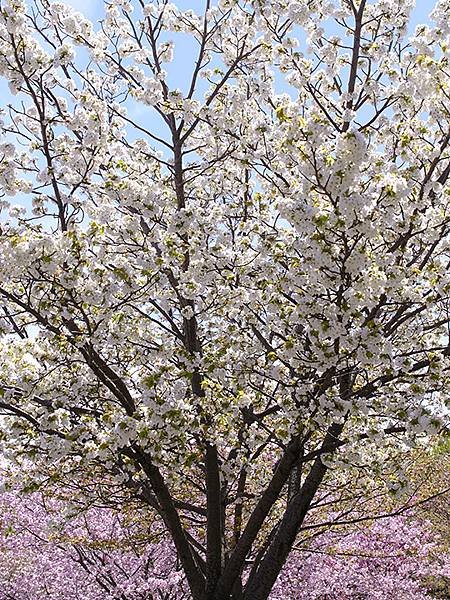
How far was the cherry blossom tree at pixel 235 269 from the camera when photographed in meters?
5.66

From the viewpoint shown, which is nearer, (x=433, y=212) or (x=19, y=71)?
(x=433, y=212)

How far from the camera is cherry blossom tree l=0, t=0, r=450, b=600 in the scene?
5.66 meters

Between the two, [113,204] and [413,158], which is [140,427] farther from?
[413,158]

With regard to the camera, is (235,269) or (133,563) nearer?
(235,269)

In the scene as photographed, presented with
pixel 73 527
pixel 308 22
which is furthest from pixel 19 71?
pixel 73 527

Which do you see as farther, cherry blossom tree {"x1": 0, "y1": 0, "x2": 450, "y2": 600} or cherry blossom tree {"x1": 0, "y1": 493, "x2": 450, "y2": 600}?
cherry blossom tree {"x1": 0, "y1": 493, "x2": 450, "y2": 600}

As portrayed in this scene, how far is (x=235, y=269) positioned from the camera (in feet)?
23.7

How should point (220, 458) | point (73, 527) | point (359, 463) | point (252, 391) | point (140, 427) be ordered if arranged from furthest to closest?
point (73, 527)
point (220, 458)
point (252, 391)
point (359, 463)
point (140, 427)

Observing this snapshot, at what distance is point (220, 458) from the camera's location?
902 centimetres

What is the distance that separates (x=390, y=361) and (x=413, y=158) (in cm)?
192

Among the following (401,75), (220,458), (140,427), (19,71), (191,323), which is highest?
(401,75)

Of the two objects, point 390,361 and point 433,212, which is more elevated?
point 433,212

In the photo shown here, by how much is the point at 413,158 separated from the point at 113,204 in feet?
10.9

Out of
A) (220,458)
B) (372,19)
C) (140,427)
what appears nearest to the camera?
(140,427)
